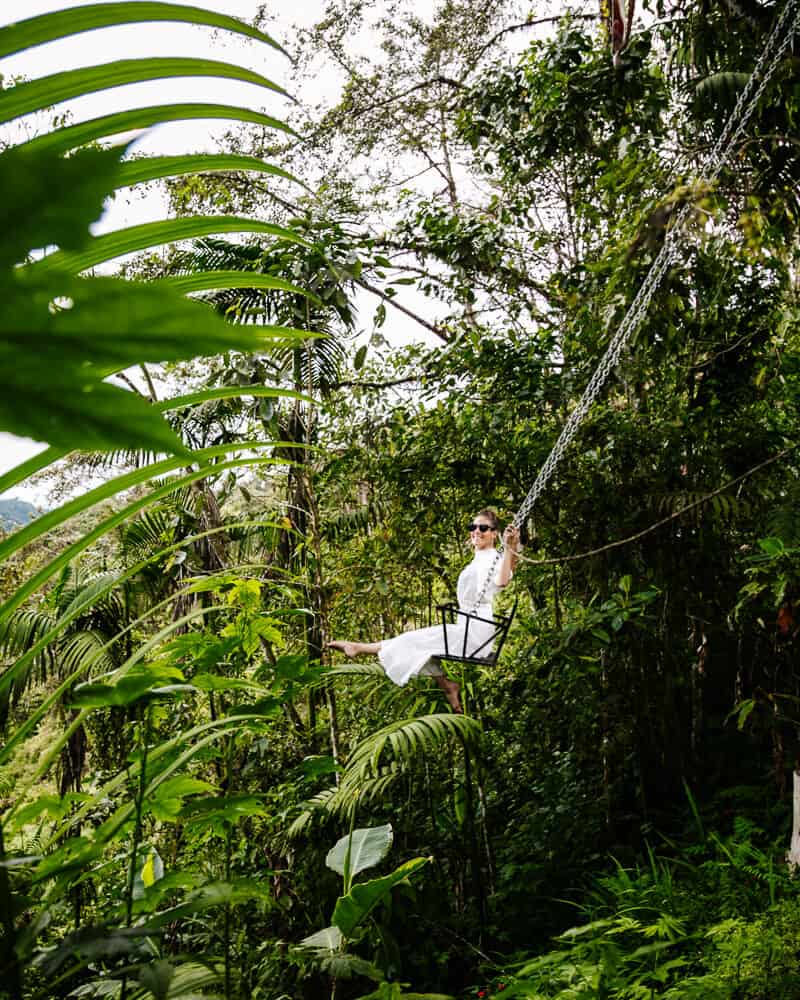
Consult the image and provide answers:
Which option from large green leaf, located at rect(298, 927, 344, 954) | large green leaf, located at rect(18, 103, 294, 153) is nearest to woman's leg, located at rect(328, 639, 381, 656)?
large green leaf, located at rect(298, 927, 344, 954)

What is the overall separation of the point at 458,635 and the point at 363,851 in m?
1.86

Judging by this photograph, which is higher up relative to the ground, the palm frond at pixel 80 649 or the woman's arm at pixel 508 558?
the woman's arm at pixel 508 558

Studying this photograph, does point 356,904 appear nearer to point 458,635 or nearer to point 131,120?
point 131,120

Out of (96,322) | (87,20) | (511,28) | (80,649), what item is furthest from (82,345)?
(511,28)

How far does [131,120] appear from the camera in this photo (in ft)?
1.10

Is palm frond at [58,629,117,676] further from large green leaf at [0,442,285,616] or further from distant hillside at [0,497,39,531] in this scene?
large green leaf at [0,442,285,616]

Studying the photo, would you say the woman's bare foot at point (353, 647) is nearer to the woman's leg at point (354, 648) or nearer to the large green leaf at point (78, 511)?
the woman's leg at point (354, 648)

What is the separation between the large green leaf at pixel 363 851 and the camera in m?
2.08

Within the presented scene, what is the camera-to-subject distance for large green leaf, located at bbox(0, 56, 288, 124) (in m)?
0.30

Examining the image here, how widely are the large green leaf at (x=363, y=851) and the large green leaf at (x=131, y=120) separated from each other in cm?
193

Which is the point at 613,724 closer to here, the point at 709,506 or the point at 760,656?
the point at 760,656

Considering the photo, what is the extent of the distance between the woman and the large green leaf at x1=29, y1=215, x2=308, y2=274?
3195 mm

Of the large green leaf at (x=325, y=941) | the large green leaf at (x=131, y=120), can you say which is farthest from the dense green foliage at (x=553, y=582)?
the large green leaf at (x=131, y=120)

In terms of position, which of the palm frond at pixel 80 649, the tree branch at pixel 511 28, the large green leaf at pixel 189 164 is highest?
the tree branch at pixel 511 28
